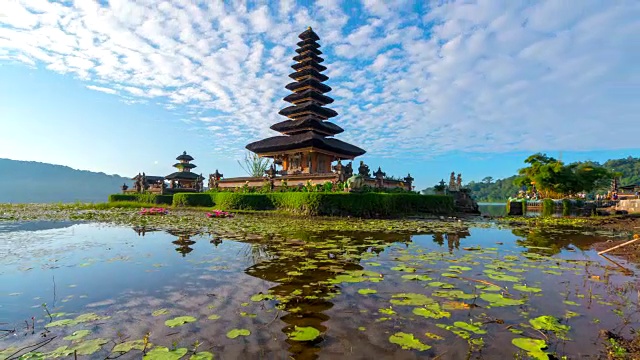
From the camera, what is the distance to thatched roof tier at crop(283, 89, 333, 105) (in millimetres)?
30344

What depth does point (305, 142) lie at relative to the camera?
2603 cm

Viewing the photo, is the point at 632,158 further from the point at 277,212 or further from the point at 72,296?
the point at 72,296

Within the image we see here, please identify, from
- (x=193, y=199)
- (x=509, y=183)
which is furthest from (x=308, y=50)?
(x=509, y=183)

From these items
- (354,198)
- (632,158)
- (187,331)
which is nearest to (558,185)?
(354,198)

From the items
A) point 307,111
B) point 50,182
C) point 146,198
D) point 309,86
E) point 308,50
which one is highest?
point 308,50

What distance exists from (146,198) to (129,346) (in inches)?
1318

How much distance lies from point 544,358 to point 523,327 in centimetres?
67

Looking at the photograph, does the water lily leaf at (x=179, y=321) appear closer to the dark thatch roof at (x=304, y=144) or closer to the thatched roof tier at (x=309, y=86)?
the dark thatch roof at (x=304, y=144)

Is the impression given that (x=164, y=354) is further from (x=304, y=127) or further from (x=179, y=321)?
(x=304, y=127)

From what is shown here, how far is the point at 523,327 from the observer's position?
124 inches

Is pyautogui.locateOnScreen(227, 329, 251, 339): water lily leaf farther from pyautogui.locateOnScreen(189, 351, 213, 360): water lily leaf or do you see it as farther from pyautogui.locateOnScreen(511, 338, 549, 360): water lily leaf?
pyautogui.locateOnScreen(511, 338, 549, 360): water lily leaf

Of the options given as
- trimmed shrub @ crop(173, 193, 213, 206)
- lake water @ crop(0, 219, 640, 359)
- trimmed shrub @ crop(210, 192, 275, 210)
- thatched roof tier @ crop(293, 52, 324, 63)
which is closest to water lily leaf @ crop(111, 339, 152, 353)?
lake water @ crop(0, 219, 640, 359)

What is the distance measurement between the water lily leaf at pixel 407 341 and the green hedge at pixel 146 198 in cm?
3213

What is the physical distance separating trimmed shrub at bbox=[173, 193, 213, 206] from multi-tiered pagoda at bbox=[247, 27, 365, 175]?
6504mm
